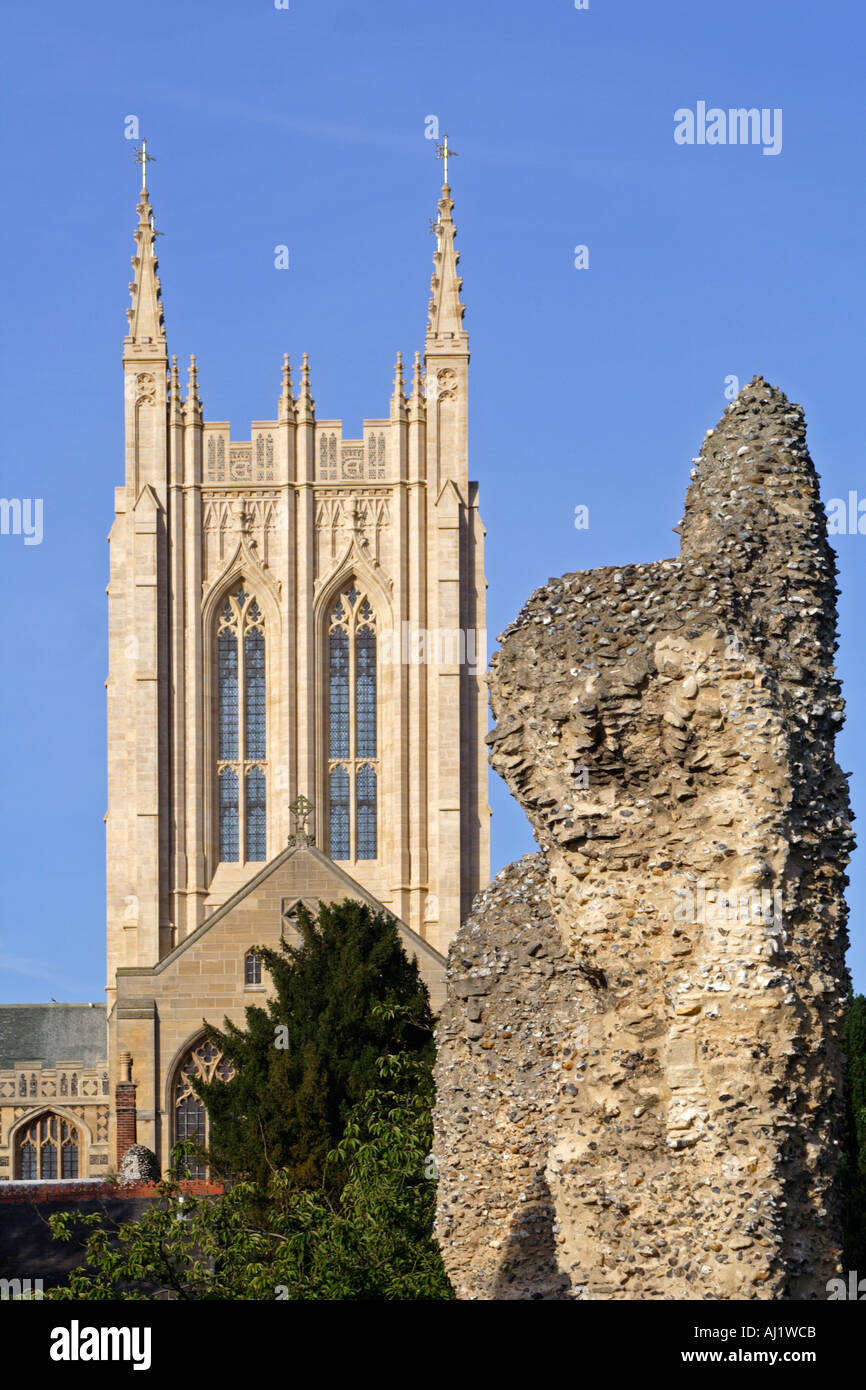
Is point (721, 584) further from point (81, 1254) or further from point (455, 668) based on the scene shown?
point (455, 668)

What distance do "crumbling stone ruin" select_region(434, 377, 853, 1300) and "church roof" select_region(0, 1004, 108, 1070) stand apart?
151ft

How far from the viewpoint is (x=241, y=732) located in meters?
62.4

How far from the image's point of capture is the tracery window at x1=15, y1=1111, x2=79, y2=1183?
178ft

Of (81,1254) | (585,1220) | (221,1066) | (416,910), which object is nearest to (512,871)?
(585,1220)

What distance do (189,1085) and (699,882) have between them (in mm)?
39551

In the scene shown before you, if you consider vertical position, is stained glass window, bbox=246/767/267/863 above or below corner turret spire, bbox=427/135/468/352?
below

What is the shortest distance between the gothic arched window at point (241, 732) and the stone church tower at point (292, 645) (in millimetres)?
49

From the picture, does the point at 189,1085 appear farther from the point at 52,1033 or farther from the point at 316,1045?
the point at 316,1045

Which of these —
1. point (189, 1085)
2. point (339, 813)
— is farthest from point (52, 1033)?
point (189, 1085)

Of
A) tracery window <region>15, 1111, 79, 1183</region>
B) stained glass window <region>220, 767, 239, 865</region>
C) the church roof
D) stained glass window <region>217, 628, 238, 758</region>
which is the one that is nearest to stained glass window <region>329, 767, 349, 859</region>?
stained glass window <region>220, 767, 239, 865</region>

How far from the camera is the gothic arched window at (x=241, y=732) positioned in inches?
2429

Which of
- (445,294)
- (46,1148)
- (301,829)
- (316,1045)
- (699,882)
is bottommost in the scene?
(699,882)

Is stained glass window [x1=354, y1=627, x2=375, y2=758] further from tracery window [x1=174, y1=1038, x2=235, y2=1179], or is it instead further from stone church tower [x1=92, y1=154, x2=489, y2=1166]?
tracery window [x1=174, y1=1038, x2=235, y2=1179]

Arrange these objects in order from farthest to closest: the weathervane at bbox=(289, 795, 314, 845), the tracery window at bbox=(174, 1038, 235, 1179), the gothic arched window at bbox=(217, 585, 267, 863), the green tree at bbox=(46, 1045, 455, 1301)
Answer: the gothic arched window at bbox=(217, 585, 267, 863) → the tracery window at bbox=(174, 1038, 235, 1179) → the weathervane at bbox=(289, 795, 314, 845) → the green tree at bbox=(46, 1045, 455, 1301)
